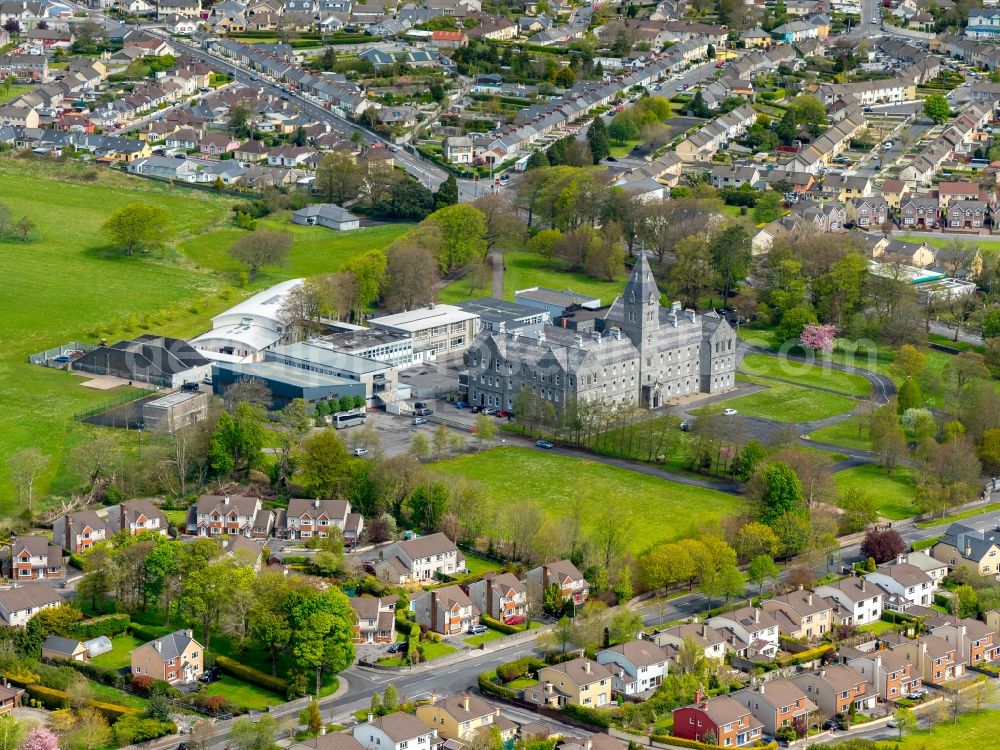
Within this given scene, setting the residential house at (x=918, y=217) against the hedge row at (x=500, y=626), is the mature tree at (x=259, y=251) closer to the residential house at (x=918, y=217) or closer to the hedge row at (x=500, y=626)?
the residential house at (x=918, y=217)

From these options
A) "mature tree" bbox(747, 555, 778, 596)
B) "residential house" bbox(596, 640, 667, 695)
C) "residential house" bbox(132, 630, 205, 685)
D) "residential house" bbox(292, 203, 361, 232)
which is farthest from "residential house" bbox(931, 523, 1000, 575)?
"residential house" bbox(292, 203, 361, 232)

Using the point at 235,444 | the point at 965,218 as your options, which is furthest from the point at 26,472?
the point at 965,218

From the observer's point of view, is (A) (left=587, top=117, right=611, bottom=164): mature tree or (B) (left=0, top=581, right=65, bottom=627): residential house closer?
(B) (left=0, top=581, right=65, bottom=627): residential house

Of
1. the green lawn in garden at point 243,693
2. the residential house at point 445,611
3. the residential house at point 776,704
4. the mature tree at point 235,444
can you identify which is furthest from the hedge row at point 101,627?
the residential house at point 776,704

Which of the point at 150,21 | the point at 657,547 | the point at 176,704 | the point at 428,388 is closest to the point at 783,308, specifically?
the point at 428,388

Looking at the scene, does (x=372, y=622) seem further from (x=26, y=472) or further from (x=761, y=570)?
(x=26, y=472)

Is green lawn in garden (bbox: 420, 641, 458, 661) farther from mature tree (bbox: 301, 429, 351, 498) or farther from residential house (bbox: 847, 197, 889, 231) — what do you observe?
residential house (bbox: 847, 197, 889, 231)
